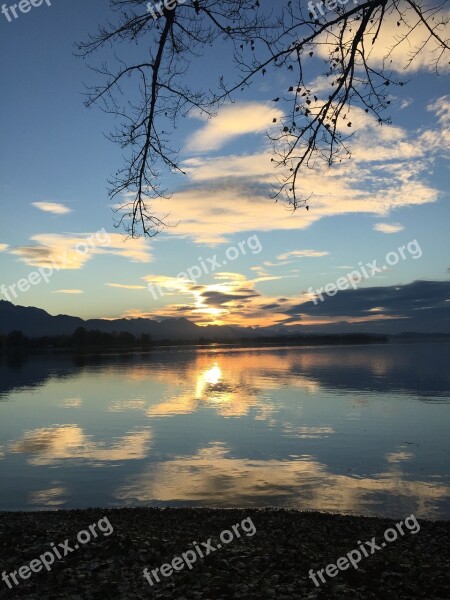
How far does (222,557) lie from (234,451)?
14.1m

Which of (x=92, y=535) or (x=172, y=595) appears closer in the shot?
(x=172, y=595)

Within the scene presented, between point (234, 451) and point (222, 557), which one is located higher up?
point (222, 557)

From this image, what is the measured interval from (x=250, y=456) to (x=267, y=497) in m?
5.98

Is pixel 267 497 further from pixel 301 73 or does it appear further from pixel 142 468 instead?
pixel 301 73

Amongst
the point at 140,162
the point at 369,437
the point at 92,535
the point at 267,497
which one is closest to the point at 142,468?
the point at 267,497

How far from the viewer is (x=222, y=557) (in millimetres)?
9844

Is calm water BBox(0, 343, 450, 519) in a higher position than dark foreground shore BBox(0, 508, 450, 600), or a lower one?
lower

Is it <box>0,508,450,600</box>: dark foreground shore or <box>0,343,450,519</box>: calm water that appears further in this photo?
<box>0,343,450,519</box>: calm water

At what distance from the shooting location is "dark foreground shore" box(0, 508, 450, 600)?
27.2 ft

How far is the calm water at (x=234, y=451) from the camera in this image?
1695 centimetres

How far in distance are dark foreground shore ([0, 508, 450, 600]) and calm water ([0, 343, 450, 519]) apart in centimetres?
306

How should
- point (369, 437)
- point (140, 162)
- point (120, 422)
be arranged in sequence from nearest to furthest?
point (140, 162) < point (369, 437) < point (120, 422)

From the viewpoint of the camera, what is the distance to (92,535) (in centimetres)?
1117

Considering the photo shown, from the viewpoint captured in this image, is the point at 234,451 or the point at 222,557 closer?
the point at 222,557
